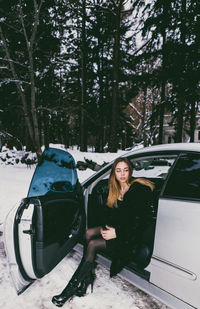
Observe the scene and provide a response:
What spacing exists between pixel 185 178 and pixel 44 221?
1.33m

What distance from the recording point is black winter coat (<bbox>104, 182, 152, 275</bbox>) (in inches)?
93.4

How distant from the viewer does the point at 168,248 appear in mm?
2072

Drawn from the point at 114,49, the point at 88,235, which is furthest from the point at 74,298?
the point at 114,49

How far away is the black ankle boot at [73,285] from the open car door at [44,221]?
27 centimetres

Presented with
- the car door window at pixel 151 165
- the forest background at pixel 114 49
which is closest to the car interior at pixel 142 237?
the car door window at pixel 151 165

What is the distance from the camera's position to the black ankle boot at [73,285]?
238 cm

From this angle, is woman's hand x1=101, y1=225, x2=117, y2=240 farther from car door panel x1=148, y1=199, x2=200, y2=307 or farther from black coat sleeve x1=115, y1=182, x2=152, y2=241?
car door panel x1=148, y1=199, x2=200, y2=307

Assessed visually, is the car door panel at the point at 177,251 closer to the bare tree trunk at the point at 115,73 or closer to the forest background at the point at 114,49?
the forest background at the point at 114,49

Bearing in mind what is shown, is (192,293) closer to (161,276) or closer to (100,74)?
(161,276)

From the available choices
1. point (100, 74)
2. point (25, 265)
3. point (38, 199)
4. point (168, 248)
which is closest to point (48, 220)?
point (38, 199)

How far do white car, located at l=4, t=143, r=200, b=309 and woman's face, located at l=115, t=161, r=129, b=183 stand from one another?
12.0 inches

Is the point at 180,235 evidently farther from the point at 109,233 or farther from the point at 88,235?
the point at 88,235

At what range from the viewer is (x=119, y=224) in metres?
2.43

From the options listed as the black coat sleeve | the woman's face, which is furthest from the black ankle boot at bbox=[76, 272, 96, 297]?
the woman's face
